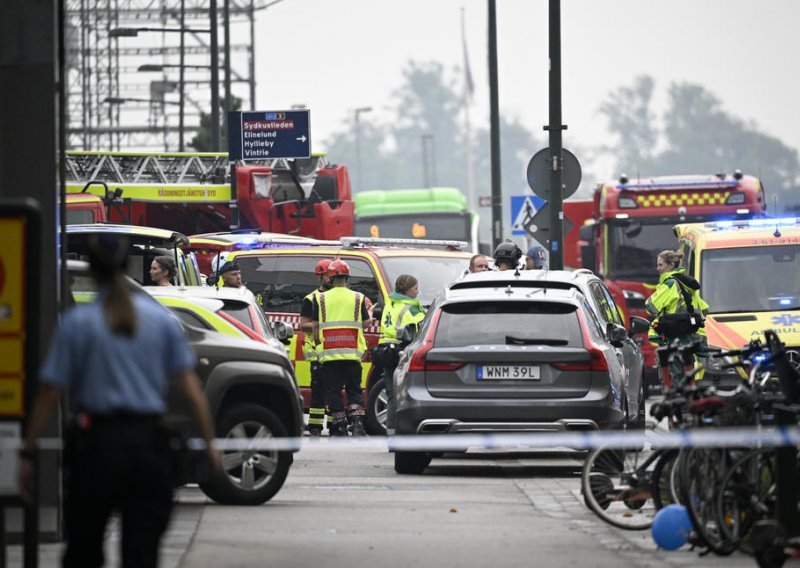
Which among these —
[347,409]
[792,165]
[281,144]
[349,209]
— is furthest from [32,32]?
[792,165]

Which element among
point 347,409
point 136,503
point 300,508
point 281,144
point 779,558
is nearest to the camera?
point 136,503

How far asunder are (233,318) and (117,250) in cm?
669

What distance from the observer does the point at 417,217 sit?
46688 millimetres

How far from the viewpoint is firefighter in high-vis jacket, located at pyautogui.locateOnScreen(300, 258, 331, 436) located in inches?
773

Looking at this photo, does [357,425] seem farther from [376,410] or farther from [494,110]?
[494,110]

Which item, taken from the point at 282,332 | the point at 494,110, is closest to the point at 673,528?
the point at 282,332

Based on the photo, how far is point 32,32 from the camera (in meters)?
11.0

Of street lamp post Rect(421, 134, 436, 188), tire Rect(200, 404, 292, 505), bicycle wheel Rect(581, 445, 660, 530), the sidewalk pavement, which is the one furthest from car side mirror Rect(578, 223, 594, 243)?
street lamp post Rect(421, 134, 436, 188)

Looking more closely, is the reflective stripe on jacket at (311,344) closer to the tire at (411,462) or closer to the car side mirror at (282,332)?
the car side mirror at (282,332)

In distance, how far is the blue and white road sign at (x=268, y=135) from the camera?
35.3 meters

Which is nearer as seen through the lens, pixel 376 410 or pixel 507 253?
pixel 376 410

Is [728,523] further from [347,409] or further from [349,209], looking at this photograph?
[349,209]

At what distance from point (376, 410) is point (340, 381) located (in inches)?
37.2

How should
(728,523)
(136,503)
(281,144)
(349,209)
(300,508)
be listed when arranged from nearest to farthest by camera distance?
(136,503) → (728,523) → (300,508) → (281,144) → (349,209)
